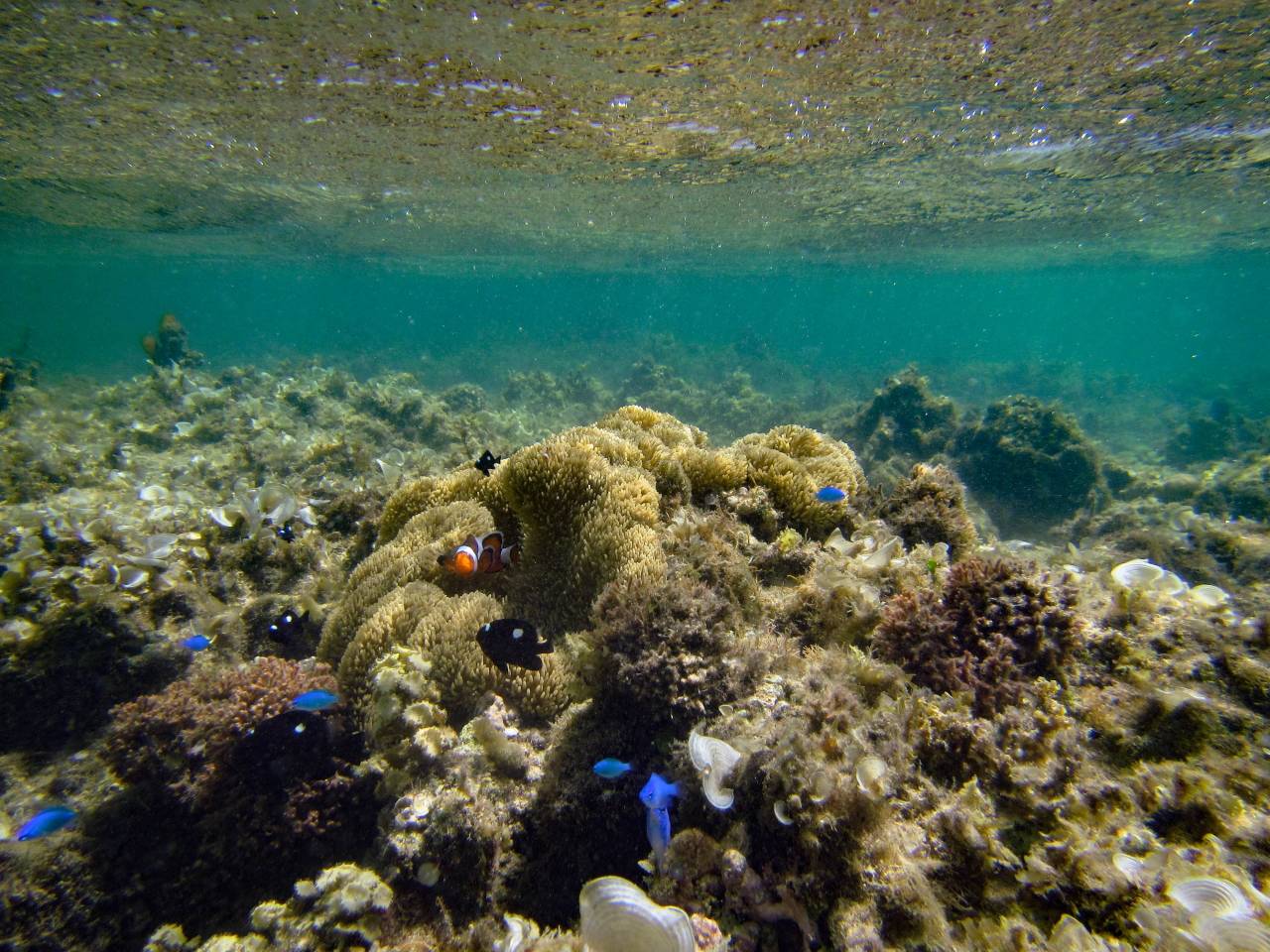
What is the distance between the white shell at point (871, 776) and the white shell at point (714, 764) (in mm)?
638

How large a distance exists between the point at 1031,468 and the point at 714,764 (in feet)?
49.5

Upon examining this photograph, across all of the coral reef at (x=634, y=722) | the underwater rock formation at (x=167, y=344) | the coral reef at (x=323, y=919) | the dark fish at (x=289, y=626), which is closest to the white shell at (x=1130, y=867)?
the coral reef at (x=634, y=722)

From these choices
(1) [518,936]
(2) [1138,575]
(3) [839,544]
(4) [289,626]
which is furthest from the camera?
(4) [289,626]

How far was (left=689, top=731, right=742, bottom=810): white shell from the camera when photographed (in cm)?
293

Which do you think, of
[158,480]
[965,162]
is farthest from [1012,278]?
[158,480]

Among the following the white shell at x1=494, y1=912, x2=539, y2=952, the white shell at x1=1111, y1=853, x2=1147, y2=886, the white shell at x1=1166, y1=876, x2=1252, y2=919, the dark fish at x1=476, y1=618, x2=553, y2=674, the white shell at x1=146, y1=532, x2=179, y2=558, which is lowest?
the white shell at x1=494, y1=912, x2=539, y2=952

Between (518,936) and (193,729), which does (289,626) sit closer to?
(193,729)

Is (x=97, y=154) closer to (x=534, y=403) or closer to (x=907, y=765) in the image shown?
(x=534, y=403)

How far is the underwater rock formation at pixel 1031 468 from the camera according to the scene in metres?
14.4

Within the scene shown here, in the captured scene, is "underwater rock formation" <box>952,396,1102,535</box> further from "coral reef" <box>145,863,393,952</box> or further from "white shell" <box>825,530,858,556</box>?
"coral reef" <box>145,863,393,952</box>

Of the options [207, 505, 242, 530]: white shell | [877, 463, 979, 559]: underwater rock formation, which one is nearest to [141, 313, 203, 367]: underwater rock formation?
[207, 505, 242, 530]: white shell

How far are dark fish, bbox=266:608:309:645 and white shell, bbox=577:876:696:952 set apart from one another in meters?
4.53

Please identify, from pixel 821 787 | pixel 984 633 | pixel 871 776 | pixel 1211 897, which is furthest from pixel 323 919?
pixel 984 633

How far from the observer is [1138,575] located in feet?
14.3
